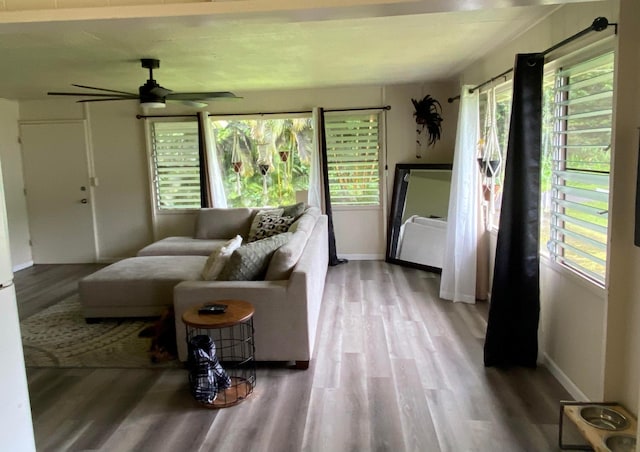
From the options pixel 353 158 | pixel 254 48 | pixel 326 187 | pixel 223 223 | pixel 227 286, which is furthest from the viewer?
pixel 353 158

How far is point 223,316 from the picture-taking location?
290 cm

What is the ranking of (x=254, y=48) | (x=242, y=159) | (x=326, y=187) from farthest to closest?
(x=242, y=159), (x=326, y=187), (x=254, y=48)

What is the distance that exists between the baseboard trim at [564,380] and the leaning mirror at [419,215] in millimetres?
2546

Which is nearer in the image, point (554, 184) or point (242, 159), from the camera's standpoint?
point (554, 184)

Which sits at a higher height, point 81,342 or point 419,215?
point 419,215

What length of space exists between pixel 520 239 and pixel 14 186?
21.3 feet

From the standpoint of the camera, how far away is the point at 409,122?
6250 mm

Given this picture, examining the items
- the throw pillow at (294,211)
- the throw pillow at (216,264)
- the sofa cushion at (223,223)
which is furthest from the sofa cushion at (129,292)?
the sofa cushion at (223,223)

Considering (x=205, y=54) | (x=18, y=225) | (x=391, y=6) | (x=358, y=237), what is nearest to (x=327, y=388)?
(x=391, y=6)

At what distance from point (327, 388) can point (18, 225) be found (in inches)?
221

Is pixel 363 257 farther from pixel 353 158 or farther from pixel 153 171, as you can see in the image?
pixel 153 171

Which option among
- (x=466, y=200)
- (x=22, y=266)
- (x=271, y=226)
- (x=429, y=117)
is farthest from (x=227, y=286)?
(x=22, y=266)

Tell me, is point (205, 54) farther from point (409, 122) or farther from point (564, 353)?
point (564, 353)

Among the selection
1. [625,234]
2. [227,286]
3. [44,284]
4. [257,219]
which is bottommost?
[44,284]
